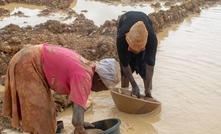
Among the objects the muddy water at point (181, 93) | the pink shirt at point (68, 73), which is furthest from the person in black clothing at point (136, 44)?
the pink shirt at point (68, 73)

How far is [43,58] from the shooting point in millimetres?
2537

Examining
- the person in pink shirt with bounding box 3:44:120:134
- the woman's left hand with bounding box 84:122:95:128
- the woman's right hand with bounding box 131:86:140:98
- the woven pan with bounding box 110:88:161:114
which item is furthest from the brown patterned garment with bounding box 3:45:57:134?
the woman's right hand with bounding box 131:86:140:98

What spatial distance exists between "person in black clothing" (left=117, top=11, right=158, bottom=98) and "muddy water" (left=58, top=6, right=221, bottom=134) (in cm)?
52

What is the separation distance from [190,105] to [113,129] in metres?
2.48

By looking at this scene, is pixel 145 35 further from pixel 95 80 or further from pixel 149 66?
pixel 95 80

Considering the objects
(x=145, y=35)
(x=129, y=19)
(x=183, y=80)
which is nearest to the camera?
(x=145, y=35)

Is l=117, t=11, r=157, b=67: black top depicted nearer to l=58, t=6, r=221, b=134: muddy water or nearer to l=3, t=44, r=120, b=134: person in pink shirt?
l=58, t=6, r=221, b=134: muddy water

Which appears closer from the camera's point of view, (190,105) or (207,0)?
(190,105)

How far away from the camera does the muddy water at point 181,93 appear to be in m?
4.25

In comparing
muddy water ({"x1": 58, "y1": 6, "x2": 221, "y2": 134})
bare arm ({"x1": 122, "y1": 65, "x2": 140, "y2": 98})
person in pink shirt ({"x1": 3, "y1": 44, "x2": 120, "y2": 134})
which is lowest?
muddy water ({"x1": 58, "y1": 6, "x2": 221, "y2": 134})

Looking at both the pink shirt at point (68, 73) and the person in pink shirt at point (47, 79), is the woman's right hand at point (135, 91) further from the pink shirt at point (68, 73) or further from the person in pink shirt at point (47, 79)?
the pink shirt at point (68, 73)

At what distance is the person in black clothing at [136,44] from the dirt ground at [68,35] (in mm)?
1173

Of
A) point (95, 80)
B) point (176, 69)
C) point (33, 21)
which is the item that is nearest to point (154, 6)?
Result: point (33, 21)

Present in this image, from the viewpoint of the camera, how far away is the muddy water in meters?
4.25
